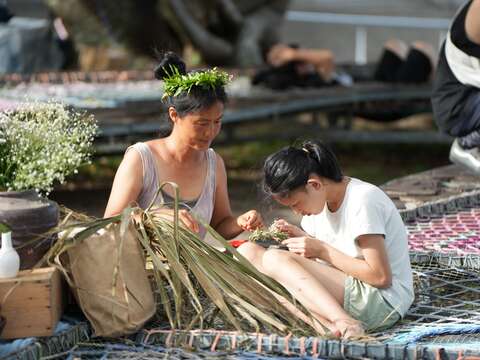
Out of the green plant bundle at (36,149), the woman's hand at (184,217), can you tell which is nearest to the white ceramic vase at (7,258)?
the green plant bundle at (36,149)

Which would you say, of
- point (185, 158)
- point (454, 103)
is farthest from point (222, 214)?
point (454, 103)

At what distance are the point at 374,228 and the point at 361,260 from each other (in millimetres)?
147

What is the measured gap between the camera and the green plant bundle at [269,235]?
3.83m

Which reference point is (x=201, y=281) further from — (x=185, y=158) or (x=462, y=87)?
(x=462, y=87)

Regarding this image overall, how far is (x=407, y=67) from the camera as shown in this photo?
34.1 feet

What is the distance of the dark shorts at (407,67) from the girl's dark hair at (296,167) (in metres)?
6.99

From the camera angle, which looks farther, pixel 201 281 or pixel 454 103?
pixel 454 103

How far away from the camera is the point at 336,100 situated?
9.44m

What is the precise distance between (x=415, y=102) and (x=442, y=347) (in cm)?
733

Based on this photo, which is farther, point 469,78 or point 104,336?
point 469,78

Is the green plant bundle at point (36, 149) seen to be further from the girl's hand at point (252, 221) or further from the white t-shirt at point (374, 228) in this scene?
the white t-shirt at point (374, 228)

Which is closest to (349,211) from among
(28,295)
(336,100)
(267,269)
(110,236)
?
(267,269)

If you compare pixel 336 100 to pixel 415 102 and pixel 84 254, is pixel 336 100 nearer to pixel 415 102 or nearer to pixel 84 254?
pixel 415 102

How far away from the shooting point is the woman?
13.0ft
